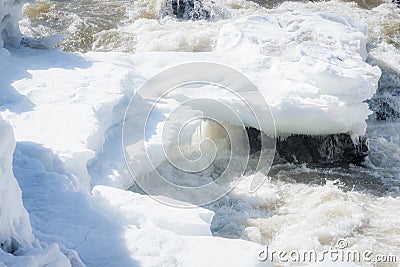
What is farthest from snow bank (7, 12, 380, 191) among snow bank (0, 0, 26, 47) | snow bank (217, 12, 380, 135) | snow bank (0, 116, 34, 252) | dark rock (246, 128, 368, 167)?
snow bank (0, 116, 34, 252)

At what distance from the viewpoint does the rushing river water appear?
571cm

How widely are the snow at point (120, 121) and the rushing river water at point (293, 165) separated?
2.17 ft

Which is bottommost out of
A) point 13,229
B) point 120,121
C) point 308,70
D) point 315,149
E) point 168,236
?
point 315,149

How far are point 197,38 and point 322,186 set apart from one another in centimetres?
405

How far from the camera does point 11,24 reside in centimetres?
807

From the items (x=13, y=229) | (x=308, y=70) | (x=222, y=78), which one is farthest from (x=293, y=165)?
(x=13, y=229)

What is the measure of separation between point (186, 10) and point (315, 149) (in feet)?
16.6

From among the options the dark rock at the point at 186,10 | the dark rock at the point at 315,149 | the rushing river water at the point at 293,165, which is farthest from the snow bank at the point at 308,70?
the dark rock at the point at 186,10

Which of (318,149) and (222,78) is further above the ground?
(222,78)

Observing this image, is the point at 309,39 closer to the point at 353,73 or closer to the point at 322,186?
the point at 353,73

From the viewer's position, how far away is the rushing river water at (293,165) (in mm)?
5707

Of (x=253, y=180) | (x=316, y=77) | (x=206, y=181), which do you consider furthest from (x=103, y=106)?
(x=316, y=77)

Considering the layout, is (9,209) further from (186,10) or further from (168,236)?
(186,10)

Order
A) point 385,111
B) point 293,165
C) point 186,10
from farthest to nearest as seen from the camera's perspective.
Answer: point 186,10, point 385,111, point 293,165
